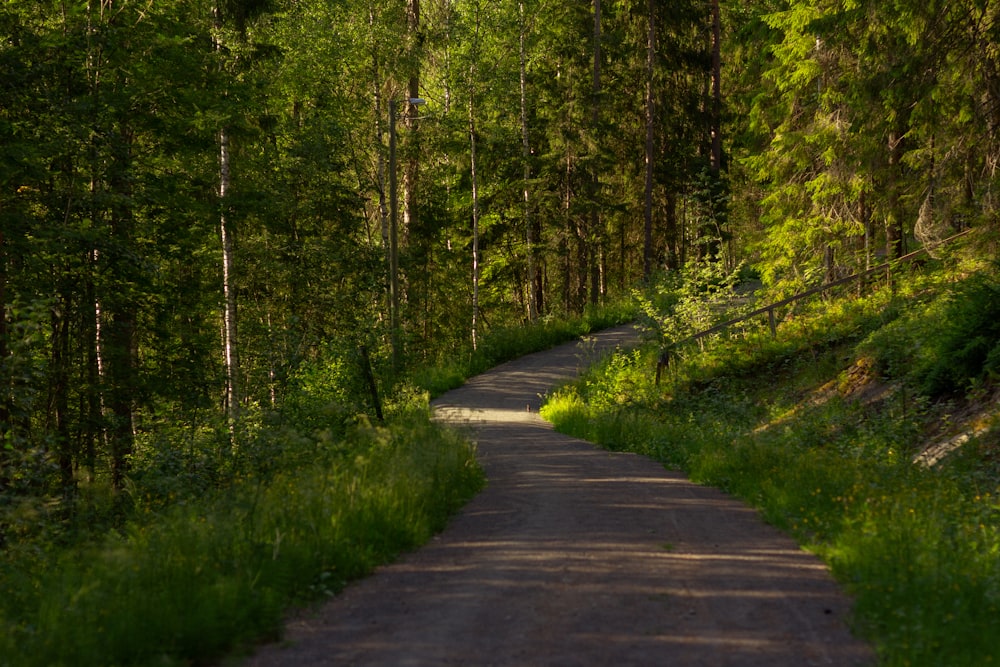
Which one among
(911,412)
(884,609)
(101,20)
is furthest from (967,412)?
(101,20)

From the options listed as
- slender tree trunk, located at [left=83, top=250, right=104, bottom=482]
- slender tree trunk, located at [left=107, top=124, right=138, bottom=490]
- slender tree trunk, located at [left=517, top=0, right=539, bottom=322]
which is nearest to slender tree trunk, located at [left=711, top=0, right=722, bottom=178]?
slender tree trunk, located at [left=517, top=0, right=539, bottom=322]

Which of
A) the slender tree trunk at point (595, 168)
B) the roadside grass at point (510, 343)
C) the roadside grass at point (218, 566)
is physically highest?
the slender tree trunk at point (595, 168)

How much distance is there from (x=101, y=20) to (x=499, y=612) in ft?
53.9

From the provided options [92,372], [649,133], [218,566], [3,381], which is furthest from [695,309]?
[218,566]

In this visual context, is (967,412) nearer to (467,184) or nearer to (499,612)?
(499,612)

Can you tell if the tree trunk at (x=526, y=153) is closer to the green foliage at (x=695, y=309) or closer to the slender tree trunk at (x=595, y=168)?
the slender tree trunk at (x=595, y=168)

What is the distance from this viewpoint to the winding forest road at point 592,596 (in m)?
5.40

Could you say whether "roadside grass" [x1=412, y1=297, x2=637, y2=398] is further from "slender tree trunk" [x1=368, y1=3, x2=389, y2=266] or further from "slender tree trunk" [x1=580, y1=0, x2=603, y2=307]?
"slender tree trunk" [x1=368, y1=3, x2=389, y2=266]

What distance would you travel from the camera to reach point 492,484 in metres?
12.0

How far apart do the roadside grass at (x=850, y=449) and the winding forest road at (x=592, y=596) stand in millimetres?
407

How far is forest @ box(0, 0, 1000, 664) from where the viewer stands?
14.8 meters

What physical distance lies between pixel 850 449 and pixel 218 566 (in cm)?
932

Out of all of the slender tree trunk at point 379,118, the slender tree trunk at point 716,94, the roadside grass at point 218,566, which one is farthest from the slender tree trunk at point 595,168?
the roadside grass at point 218,566

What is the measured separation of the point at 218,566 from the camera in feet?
21.6
